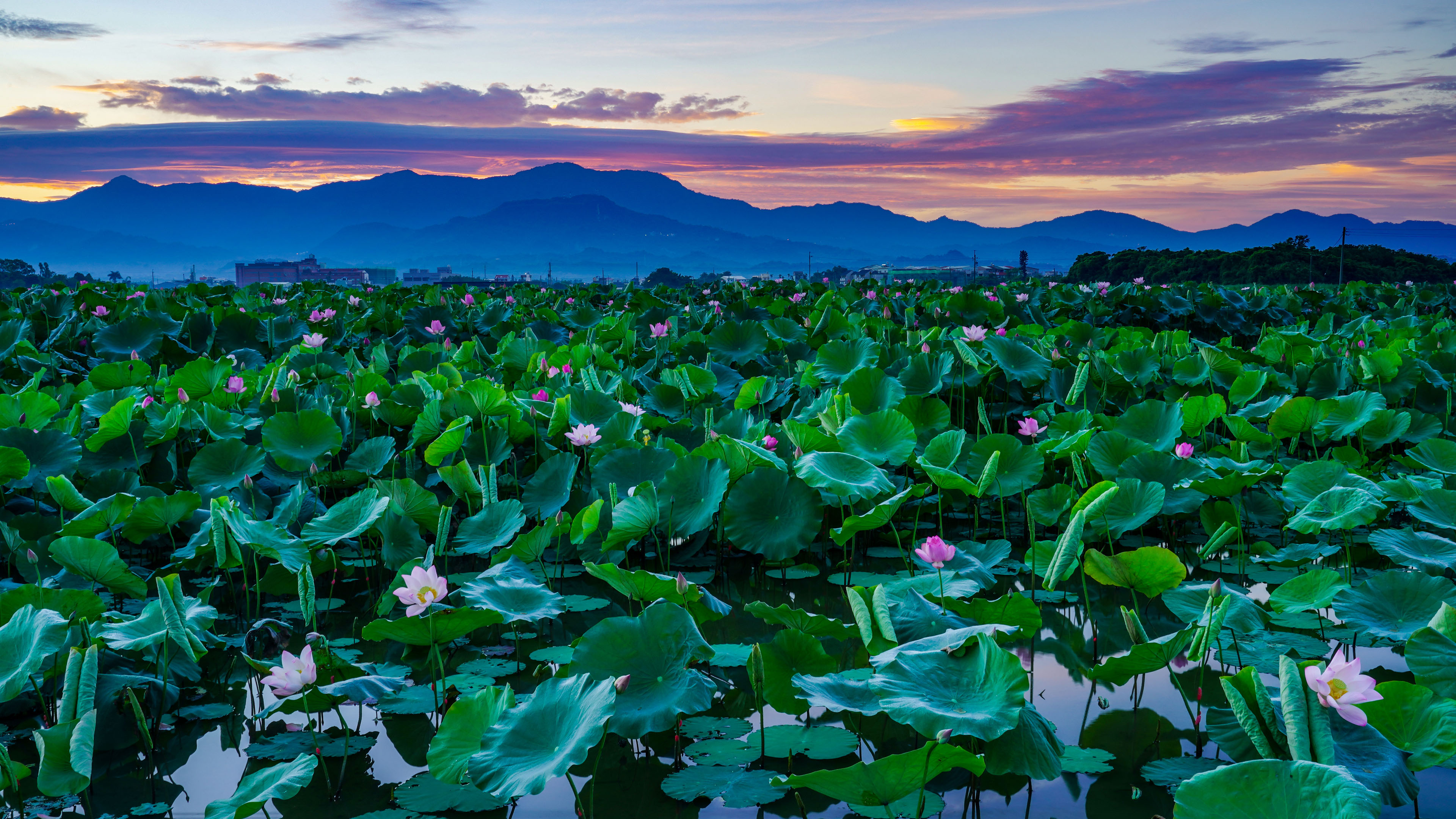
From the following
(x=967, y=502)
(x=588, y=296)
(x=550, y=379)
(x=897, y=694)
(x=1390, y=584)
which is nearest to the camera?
(x=897, y=694)

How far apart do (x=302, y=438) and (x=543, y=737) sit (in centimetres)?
268

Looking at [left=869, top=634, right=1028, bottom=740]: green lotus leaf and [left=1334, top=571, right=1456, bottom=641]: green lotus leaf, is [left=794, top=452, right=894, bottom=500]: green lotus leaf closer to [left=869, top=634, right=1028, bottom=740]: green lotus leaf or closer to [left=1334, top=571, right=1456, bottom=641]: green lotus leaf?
[left=869, top=634, right=1028, bottom=740]: green lotus leaf

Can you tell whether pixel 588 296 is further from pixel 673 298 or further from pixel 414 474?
pixel 414 474

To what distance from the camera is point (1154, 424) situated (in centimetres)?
403

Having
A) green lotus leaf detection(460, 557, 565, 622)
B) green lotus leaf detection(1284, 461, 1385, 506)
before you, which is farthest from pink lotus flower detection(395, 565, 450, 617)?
green lotus leaf detection(1284, 461, 1385, 506)

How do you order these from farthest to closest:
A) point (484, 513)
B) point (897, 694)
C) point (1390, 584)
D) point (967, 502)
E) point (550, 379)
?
1. point (550, 379)
2. point (967, 502)
3. point (484, 513)
4. point (1390, 584)
5. point (897, 694)

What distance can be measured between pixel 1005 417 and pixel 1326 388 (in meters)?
1.89

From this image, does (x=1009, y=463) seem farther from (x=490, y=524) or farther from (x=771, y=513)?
(x=490, y=524)

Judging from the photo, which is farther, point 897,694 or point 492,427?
point 492,427

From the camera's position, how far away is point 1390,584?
7.99 feet

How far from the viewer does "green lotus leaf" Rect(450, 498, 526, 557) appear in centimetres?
316

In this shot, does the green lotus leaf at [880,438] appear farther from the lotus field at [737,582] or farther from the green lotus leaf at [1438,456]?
the green lotus leaf at [1438,456]

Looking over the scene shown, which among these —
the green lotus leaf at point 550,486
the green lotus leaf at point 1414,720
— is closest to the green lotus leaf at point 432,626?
the green lotus leaf at point 550,486

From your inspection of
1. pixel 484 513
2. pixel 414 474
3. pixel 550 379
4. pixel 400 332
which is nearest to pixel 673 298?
pixel 400 332
